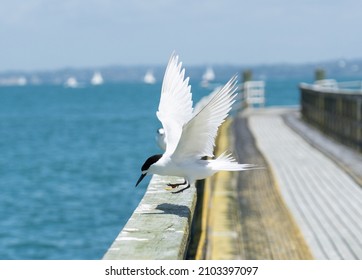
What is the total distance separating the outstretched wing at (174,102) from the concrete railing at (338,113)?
1222 centimetres

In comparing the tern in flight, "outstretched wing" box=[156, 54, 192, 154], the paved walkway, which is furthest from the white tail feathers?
the paved walkway

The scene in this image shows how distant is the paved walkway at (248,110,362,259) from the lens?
9633mm

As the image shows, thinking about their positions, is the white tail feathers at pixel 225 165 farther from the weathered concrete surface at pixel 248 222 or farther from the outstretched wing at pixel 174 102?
the weathered concrete surface at pixel 248 222

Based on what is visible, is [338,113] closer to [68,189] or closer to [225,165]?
[225,165]

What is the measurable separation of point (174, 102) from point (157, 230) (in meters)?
1.87

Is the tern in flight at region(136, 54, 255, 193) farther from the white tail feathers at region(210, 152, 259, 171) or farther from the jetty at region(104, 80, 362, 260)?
the jetty at region(104, 80, 362, 260)

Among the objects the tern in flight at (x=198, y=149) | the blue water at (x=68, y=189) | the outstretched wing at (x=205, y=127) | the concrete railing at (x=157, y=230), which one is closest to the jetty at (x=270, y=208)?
the concrete railing at (x=157, y=230)

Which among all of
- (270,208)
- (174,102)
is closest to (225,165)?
(174,102)

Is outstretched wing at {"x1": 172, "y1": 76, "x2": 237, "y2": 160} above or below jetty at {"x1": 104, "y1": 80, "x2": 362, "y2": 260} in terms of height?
above

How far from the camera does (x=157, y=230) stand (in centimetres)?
441

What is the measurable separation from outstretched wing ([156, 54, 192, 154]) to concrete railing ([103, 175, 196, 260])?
0.50 m

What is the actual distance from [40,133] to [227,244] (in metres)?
63.6

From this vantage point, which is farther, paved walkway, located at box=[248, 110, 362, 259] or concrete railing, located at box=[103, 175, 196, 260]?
paved walkway, located at box=[248, 110, 362, 259]

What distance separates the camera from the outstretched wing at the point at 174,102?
19.4 feet
